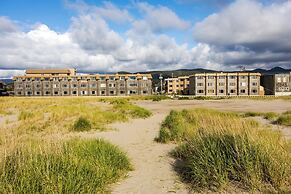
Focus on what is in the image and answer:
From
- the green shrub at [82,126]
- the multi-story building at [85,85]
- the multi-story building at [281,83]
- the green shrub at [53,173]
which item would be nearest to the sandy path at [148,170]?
the green shrub at [53,173]

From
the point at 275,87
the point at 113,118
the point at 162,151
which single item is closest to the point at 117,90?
the point at 275,87

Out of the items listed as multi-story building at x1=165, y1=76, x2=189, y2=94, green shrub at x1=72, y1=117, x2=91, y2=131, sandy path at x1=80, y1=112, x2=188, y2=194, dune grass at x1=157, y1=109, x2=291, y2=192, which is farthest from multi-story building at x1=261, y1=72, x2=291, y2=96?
dune grass at x1=157, y1=109, x2=291, y2=192

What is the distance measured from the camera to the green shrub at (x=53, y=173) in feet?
17.5

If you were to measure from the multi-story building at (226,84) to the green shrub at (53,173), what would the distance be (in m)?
92.9

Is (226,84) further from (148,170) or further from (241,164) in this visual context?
(241,164)

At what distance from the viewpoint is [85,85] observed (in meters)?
99.4

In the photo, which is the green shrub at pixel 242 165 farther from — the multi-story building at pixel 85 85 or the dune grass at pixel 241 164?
the multi-story building at pixel 85 85

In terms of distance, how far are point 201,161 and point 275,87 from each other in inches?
3955

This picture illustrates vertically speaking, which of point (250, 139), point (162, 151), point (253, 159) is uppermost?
point (250, 139)

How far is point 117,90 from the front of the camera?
9762 cm

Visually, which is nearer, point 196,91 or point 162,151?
point 162,151

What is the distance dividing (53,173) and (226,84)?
97.5 m

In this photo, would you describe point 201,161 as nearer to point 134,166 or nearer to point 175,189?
point 175,189

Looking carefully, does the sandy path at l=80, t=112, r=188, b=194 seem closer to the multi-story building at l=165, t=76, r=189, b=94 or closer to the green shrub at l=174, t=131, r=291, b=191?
the green shrub at l=174, t=131, r=291, b=191
